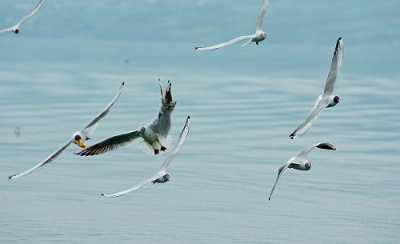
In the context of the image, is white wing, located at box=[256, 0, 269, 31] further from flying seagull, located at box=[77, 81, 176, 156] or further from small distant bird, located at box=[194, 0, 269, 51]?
flying seagull, located at box=[77, 81, 176, 156]

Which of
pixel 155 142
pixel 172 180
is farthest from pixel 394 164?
pixel 155 142

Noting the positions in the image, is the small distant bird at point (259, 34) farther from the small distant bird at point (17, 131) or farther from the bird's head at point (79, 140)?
the small distant bird at point (17, 131)

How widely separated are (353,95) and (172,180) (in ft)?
197

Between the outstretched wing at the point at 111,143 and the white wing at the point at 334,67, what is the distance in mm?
4097

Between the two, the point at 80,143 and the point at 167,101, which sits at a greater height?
the point at 167,101

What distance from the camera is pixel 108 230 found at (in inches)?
1734

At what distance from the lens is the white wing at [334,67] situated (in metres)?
29.1

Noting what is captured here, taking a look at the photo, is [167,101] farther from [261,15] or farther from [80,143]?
[261,15]

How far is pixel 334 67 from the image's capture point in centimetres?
2944

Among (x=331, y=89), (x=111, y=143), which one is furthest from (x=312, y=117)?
(x=111, y=143)

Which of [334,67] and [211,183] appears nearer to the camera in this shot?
[334,67]

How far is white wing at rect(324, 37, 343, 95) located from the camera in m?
29.1

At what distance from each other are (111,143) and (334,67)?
485 cm

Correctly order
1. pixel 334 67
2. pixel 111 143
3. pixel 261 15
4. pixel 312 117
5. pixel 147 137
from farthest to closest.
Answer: pixel 261 15
pixel 334 67
pixel 111 143
pixel 147 137
pixel 312 117
